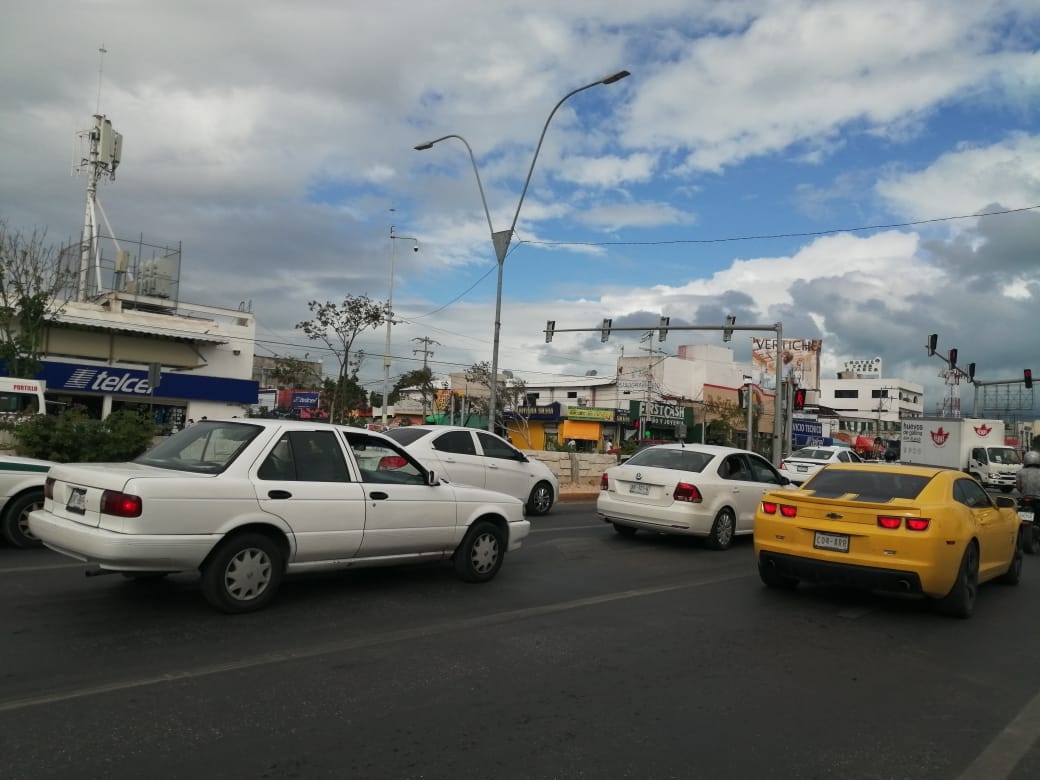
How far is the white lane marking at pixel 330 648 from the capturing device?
454 cm

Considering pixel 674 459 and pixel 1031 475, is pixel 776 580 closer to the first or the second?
pixel 674 459

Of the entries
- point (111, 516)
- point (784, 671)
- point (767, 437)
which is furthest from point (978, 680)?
point (767, 437)

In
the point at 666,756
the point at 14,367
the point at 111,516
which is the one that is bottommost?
the point at 666,756

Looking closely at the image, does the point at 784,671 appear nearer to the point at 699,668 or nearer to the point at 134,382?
the point at 699,668

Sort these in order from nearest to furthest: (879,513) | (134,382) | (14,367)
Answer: (879,513) → (14,367) → (134,382)

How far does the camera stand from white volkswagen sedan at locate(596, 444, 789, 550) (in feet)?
36.8

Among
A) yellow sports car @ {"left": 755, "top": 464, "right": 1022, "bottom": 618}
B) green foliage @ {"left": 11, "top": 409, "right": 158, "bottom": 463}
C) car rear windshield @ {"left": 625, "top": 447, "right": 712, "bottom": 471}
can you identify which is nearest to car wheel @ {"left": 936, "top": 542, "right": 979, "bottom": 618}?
yellow sports car @ {"left": 755, "top": 464, "right": 1022, "bottom": 618}

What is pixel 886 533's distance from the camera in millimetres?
7363

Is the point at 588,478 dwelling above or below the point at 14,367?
below

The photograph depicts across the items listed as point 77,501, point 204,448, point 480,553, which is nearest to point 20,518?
point 77,501

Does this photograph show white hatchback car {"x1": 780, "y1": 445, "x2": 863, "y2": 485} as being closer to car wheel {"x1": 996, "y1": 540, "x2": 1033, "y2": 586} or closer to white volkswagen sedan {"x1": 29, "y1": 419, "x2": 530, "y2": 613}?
car wheel {"x1": 996, "y1": 540, "x2": 1033, "y2": 586}

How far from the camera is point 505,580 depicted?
27.8 ft

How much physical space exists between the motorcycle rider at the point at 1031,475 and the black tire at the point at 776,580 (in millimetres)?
6294

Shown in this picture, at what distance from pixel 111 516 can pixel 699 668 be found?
4.31 meters
